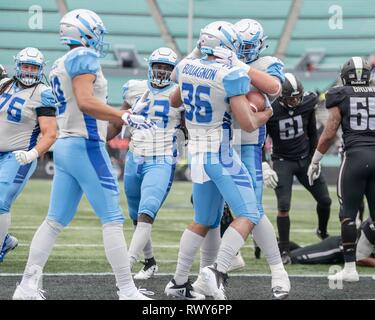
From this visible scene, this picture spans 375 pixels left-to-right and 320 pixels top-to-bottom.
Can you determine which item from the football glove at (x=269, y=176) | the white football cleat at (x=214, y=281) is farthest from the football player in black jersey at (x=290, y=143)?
the white football cleat at (x=214, y=281)

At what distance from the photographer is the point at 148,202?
20.1ft

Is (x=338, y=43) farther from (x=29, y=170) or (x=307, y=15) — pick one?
(x=29, y=170)

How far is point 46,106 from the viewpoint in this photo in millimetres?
6289

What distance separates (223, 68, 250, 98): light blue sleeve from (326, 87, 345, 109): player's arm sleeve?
163 cm

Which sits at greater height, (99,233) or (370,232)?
(370,232)

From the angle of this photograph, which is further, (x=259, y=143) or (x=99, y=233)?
(x=99, y=233)

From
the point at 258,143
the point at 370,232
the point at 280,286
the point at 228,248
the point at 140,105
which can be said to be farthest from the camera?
the point at 370,232

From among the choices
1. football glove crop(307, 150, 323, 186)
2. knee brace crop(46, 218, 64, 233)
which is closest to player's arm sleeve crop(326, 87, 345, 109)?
football glove crop(307, 150, 323, 186)

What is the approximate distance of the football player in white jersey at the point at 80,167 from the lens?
4.92 meters

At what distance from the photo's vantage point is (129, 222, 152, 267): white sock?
19.9 feet

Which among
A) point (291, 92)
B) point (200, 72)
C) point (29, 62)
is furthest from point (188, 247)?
point (291, 92)

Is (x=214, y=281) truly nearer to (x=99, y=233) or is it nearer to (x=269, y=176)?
(x=269, y=176)

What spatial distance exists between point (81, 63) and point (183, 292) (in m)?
1.69

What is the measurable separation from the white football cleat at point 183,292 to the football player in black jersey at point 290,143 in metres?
2.08
